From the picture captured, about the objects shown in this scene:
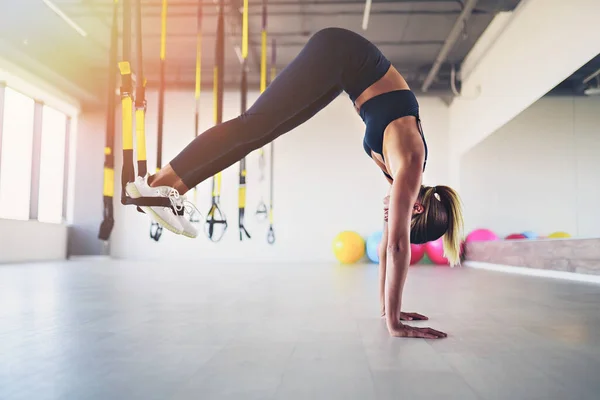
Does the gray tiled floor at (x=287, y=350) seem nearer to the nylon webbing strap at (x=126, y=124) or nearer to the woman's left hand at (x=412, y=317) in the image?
the woman's left hand at (x=412, y=317)

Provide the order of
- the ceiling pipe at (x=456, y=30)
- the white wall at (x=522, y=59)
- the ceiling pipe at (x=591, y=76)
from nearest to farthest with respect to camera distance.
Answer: the white wall at (x=522, y=59), the ceiling pipe at (x=456, y=30), the ceiling pipe at (x=591, y=76)

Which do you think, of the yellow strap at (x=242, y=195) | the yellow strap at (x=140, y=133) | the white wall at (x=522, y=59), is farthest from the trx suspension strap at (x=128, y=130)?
the white wall at (x=522, y=59)

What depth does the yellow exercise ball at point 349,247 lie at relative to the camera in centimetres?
861

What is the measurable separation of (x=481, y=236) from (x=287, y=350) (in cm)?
748

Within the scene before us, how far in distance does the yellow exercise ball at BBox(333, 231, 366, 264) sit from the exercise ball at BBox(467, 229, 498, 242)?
1.88 metres

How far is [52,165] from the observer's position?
9.23 meters

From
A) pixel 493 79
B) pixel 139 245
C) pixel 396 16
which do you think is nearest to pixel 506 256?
pixel 493 79

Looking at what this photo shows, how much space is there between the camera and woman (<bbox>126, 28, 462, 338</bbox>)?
1796 mm

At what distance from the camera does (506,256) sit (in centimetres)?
663

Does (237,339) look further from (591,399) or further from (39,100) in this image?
(39,100)

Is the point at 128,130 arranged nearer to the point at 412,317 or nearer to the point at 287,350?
the point at 287,350

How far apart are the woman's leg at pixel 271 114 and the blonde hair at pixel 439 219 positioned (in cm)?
64

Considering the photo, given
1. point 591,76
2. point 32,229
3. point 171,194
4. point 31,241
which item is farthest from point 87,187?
point 591,76

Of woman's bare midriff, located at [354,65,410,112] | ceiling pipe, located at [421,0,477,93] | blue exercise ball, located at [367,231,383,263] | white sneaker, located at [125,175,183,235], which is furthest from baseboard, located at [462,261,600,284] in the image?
white sneaker, located at [125,175,183,235]
